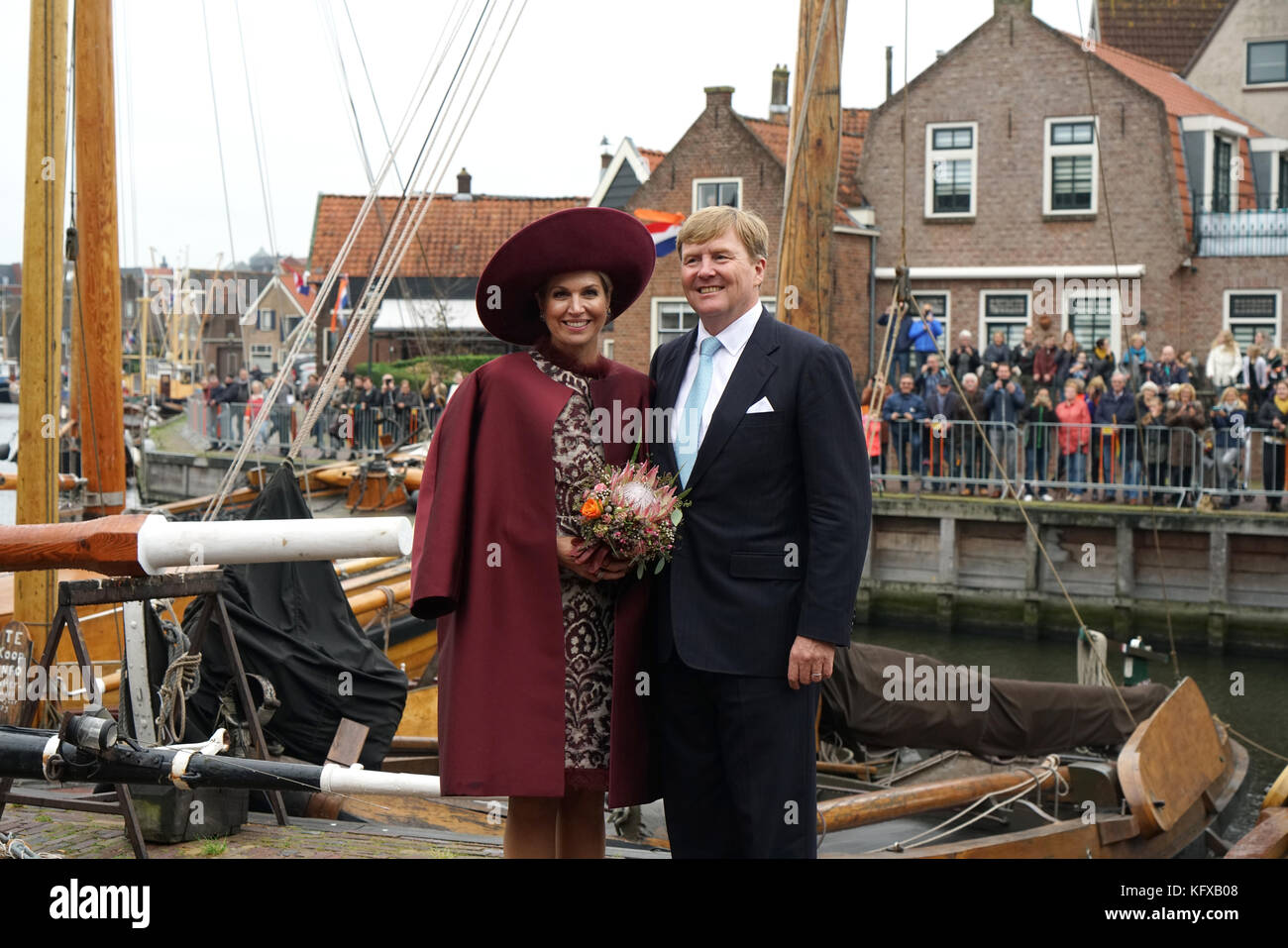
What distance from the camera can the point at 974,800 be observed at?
7352 millimetres

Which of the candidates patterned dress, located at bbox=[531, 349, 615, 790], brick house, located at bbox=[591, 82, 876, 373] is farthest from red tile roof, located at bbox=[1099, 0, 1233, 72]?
patterned dress, located at bbox=[531, 349, 615, 790]

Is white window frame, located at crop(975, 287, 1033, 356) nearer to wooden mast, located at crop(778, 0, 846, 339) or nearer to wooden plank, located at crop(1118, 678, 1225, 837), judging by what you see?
wooden plank, located at crop(1118, 678, 1225, 837)

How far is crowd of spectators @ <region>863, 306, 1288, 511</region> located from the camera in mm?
17891

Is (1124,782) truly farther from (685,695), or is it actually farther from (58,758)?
(58,758)

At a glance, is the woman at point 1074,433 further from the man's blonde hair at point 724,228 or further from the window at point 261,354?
the window at point 261,354

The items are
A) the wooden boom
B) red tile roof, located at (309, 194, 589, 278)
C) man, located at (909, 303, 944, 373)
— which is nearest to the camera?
the wooden boom

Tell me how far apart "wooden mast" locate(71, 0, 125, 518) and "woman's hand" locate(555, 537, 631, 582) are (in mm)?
6766

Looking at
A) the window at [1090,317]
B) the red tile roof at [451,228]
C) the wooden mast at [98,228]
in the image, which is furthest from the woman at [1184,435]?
the red tile roof at [451,228]

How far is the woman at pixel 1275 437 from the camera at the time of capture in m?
17.3

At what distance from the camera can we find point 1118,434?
18203 millimetres

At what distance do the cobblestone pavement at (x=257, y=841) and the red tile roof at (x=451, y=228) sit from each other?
3748cm

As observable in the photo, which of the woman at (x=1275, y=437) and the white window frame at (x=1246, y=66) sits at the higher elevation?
the white window frame at (x=1246, y=66)
